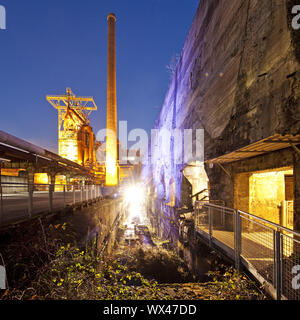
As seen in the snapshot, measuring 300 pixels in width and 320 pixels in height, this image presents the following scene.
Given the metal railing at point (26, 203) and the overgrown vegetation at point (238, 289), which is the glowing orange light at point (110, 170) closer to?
the metal railing at point (26, 203)

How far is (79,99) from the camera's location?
3153 cm

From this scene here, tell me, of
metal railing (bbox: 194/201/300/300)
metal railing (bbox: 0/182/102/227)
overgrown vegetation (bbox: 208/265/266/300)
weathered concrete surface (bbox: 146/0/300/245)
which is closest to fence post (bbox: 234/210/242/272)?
metal railing (bbox: 194/201/300/300)

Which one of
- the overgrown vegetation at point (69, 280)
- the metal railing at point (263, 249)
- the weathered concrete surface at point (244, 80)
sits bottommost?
the overgrown vegetation at point (69, 280)

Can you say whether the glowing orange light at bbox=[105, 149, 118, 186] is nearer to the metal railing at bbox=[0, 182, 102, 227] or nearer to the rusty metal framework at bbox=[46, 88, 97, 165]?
the rusty metal framework at bbox=[46, 88, 97, 165]

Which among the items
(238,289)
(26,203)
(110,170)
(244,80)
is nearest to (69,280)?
(238,289)

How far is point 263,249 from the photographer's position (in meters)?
4.19

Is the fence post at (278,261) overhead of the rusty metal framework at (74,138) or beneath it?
beneath

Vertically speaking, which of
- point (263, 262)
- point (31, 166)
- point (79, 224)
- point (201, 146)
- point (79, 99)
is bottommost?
point (79, 224)

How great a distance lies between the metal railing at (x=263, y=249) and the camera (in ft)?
9.06

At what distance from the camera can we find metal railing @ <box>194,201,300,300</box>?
2.76 m

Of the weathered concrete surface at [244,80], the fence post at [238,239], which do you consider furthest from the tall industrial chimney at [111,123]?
the fence post at [238,239]

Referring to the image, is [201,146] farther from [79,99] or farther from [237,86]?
[79,99]
